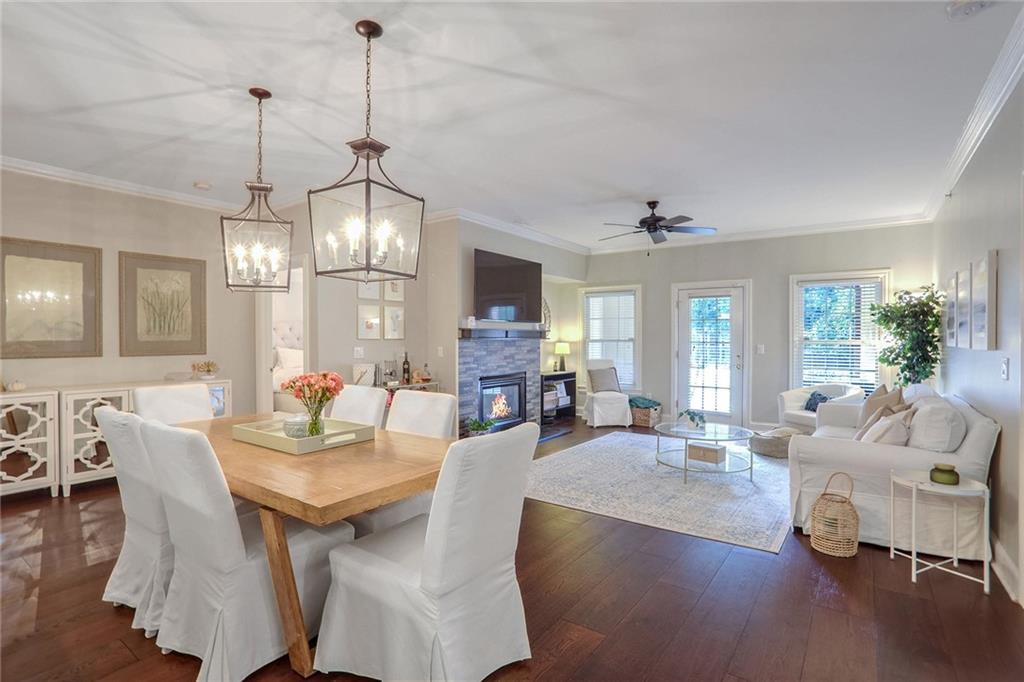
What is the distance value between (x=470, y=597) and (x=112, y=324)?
4469 mm

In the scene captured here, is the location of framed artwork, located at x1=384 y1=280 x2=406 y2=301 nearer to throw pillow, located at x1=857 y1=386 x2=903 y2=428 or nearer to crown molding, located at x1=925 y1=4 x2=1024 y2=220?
throw pillow, located at x1=857 y1=386 x2=903 y2=428

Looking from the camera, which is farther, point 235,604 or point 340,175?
point 340,175

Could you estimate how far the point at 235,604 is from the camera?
6.14 feet

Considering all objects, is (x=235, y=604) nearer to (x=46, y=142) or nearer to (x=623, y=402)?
(x=46, y=142)

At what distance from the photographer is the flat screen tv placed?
5.82 meters

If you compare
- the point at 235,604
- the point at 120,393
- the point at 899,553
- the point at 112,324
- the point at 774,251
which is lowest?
the point at 899,553

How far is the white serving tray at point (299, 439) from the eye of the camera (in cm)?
240

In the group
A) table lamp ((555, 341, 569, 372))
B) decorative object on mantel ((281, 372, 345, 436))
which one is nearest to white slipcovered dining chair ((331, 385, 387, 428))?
decorative object on mantel ((281, 372, 345, 436))

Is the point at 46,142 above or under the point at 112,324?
above

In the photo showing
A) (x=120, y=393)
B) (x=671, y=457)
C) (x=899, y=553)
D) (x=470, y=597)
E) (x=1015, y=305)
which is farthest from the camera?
(x=671, y=457)

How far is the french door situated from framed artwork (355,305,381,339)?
13.9 ft

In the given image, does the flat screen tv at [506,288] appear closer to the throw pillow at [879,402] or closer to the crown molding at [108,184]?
the crown molding at [108,184]

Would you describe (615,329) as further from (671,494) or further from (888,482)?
(888,482)

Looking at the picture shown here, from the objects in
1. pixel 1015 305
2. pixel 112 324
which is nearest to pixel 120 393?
pixel 112 324
